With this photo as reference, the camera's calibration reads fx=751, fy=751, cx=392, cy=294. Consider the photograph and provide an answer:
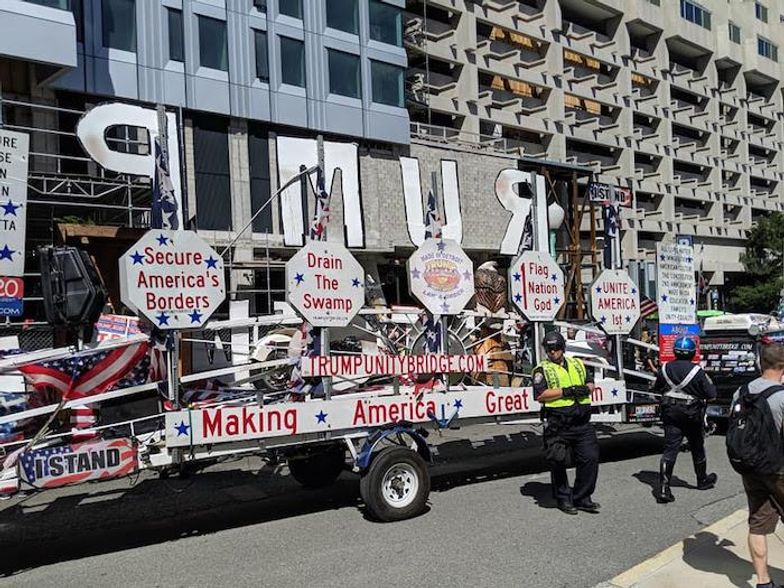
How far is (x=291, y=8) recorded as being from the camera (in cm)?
2928

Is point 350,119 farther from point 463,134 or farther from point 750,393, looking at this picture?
point 750,393

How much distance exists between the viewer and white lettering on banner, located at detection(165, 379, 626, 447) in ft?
21.1

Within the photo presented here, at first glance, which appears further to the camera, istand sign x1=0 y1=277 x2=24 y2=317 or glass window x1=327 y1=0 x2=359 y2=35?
glass window x1=327 y1=0 x2=359 y2=35

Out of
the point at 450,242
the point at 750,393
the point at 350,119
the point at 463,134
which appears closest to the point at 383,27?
the point at 350,119

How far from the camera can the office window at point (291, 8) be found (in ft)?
95.2

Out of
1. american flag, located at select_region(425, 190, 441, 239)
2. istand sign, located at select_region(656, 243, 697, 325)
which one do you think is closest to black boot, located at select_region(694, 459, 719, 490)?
american flag, located at select_region(425, 190, 441, 239)

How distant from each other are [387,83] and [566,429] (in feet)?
88.4

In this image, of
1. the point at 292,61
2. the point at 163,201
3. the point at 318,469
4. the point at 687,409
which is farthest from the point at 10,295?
the point at 292,61

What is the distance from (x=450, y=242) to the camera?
8.72 meters

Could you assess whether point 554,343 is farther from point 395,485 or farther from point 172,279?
point 172,279

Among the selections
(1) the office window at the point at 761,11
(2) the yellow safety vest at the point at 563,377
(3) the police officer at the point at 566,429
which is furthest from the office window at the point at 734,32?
(3) the police officer at the point at 566,429

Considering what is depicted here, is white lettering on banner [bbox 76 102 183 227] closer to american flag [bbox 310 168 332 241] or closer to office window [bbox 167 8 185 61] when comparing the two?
american flag [bbox 310 168 332 241]

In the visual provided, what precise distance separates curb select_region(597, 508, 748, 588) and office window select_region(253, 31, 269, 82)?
25391 mm

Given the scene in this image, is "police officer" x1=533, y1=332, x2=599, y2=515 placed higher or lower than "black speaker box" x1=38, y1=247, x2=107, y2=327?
lower
